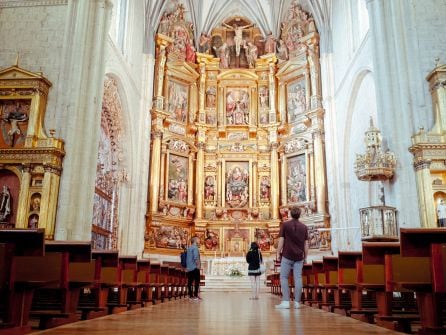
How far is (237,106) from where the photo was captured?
22797 mm

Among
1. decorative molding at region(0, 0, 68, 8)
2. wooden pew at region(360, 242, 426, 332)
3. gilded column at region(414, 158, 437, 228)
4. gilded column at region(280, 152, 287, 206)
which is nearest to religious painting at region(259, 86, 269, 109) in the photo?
gilded column at region(280, 152, 287, 206)

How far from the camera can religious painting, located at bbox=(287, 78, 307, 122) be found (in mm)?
21188

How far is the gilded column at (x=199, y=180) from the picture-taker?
2081 centimetres

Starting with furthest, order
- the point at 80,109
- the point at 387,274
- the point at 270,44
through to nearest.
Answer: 1. the point at 270,44
2. the point at 80,109
3. the point at 387,274

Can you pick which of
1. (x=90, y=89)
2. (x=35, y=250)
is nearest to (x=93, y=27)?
(x=90, y=89)

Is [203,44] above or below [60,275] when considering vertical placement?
above

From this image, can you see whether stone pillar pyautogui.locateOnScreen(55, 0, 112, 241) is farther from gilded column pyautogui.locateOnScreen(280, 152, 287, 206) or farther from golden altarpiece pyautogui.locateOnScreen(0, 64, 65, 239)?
gilded column pyautogui.locateOnScreen(280, 152, 287, 206)

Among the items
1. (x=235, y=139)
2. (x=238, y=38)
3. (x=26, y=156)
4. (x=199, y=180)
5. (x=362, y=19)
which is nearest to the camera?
(x=26, y=156)

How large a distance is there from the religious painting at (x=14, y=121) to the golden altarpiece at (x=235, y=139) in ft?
26.2

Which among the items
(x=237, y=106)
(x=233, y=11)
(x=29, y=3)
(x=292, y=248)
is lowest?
(x=292, y=248)

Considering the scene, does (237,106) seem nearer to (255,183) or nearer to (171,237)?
(255,183)

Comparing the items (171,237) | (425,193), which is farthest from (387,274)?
(171,237)

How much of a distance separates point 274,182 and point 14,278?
17745mm

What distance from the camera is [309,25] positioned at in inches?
845
